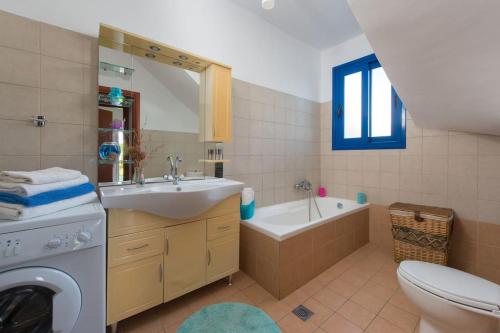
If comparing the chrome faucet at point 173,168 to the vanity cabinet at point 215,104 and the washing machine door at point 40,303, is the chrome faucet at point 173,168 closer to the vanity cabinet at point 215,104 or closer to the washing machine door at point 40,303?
the vanity cabinet at point 215,104

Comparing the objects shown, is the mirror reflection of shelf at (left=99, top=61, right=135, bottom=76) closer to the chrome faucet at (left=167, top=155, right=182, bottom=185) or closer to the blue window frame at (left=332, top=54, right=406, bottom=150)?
the chrome faucet at (left=167, top=155, right=182, bottom=185)

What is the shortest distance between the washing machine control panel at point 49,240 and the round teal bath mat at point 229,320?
0.83m

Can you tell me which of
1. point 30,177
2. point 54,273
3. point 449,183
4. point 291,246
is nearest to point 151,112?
point 30,177

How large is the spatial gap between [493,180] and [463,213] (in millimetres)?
364

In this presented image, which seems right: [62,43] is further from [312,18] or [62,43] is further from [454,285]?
[454,285]

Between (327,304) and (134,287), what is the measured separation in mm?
1315

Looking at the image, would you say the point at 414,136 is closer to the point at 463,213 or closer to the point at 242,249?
the point at 463,213

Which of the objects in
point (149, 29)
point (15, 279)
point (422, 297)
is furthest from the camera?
point (149, 29)

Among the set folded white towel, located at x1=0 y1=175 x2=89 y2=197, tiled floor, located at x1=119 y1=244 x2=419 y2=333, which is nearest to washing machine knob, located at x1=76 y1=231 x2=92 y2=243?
folded white towel, located at x1=0 y1=175 x2=89 y2=197

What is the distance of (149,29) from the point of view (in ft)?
5.36

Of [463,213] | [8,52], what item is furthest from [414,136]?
[8,52]

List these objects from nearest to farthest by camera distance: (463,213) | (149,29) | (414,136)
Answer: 1. (149,29)
2. (463,213)
3. (414,136)

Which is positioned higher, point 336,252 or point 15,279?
point 15,279

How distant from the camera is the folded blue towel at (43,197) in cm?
85
